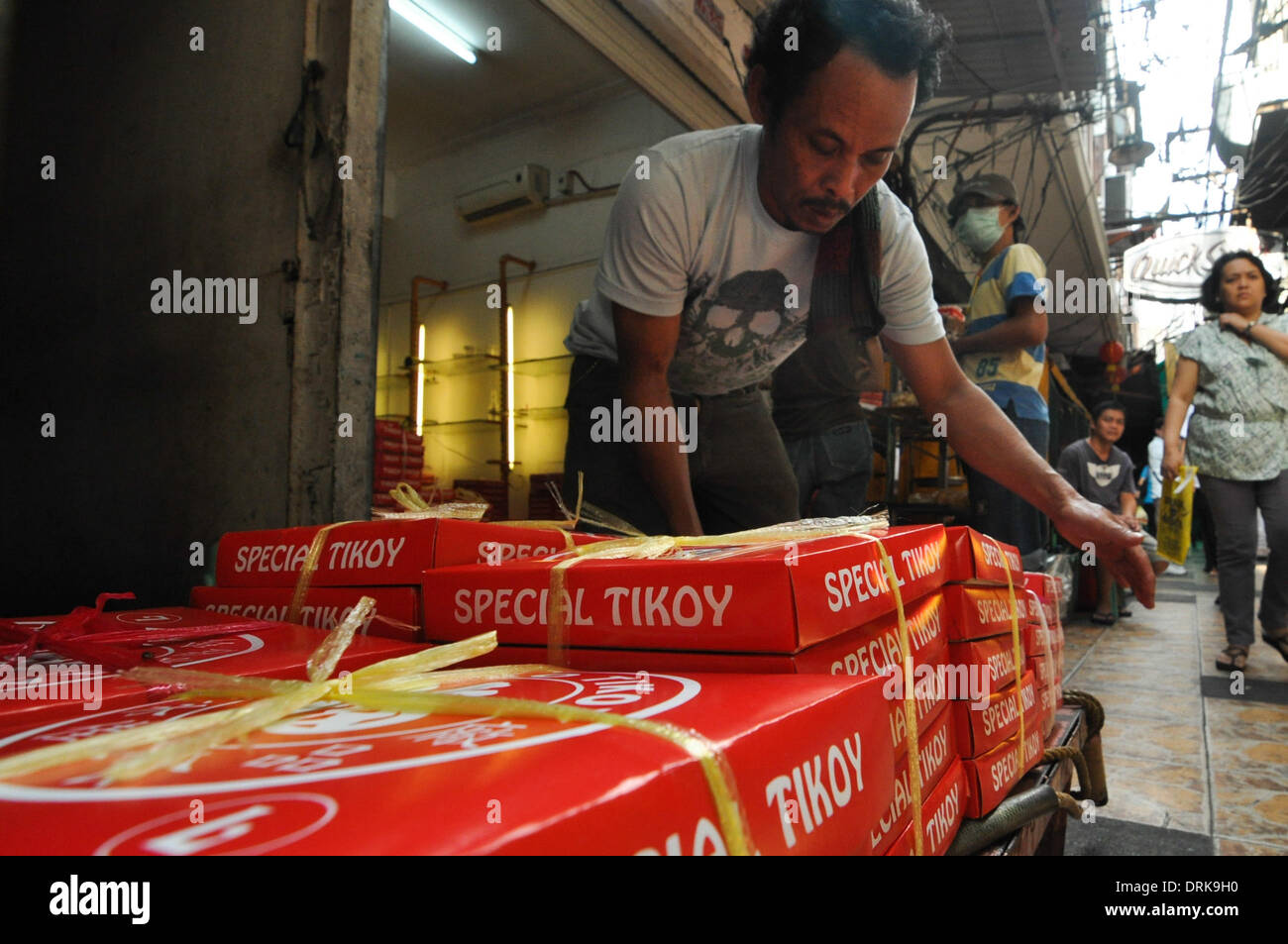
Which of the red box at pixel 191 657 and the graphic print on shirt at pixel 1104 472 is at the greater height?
the graphic print on shirt at pixel 1104 472

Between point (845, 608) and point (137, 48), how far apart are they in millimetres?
3255

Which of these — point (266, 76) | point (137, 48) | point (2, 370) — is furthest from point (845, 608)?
point (2, 370)

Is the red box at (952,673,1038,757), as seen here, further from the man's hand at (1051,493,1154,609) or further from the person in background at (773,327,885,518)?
the person in background at (773,327,885,518)

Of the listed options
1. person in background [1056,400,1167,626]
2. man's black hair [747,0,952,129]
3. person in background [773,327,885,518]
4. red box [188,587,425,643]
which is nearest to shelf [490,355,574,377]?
person in background [1056,400,1167,626]

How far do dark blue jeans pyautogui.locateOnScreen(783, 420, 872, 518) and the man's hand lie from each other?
1.02m

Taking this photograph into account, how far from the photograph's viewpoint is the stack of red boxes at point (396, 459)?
20.6 ft

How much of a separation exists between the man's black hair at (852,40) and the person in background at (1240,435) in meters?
3.00

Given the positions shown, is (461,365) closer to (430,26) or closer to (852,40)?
(430,26)

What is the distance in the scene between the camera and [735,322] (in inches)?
64.6

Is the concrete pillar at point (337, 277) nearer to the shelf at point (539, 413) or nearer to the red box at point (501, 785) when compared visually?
the red box at point (501, 785)

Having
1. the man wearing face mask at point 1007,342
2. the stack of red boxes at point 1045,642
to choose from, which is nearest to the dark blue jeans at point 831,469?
the man wearing face mask at point 1007,342

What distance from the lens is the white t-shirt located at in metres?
1.49

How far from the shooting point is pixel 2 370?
118 inches
